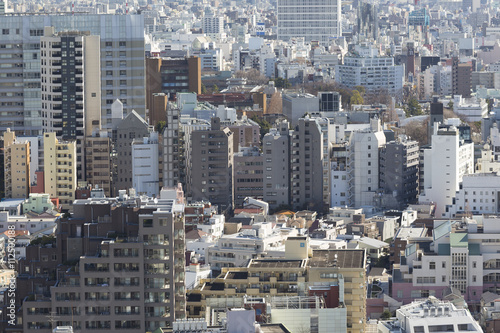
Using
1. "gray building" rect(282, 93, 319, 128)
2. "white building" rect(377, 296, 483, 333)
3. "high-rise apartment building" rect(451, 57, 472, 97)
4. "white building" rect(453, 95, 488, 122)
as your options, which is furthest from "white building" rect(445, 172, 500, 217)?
"high-rise apartment building" rect(451, 57, 472, 97)

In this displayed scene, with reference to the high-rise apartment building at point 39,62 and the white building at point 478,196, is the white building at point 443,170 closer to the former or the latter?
the white building at point 478,196

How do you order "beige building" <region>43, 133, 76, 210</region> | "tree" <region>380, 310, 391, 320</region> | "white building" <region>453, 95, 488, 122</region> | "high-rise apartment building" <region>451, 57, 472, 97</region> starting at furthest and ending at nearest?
"high-rise apartment building" <region>451, 57, 472, 97</region> → "white building" <region>453, 95, 488, 122</region> → "beige building" <region>43, 133, 76, 210</region> → "tree" <region>380, 310, 391, 320</region>

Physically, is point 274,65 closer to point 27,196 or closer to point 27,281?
point 27,196

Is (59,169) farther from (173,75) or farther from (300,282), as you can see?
(173,75)

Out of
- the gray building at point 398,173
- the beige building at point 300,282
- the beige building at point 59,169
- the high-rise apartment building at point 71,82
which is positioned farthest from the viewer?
the high-rise apartment building at point 71,82

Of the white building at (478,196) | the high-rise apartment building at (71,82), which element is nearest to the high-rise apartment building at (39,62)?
the high-rise apartment building at (71,82)

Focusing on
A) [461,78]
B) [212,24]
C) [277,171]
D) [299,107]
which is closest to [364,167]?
[277,171]

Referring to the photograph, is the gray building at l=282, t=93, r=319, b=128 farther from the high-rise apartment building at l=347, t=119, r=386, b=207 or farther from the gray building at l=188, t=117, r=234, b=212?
the gray building at l=188, t=117, r=234, b=212
